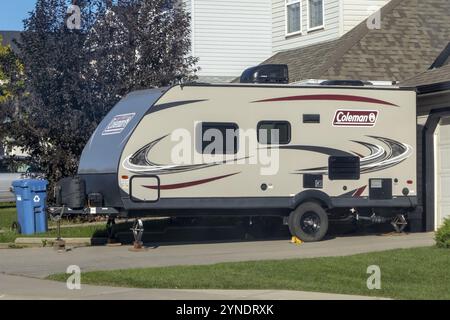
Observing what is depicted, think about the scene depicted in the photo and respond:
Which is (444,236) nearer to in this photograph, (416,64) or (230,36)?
(416,64)

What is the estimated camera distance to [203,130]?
57.7 ft

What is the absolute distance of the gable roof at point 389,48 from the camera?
2355 cm

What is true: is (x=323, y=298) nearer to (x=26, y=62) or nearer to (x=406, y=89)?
(x=406, y=89)

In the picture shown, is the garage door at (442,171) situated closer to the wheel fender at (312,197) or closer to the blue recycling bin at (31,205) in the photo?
the wheel fender at (312,197)

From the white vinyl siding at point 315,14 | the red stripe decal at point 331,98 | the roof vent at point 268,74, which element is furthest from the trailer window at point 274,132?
the white vinyl siding at point 315,14

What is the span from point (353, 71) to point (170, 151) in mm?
7738

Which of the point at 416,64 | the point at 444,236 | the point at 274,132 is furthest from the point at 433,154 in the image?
the point at 444,236

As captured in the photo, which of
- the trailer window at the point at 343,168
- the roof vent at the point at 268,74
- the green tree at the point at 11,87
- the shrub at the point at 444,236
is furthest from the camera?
the green tree at the point at 11,87

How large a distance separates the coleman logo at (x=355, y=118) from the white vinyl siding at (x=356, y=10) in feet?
25.1

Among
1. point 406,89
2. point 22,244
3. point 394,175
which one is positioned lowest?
point 22,244

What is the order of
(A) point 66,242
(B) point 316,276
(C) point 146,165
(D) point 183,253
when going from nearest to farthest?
→ (B) point 316,276
(D) point 183,253
(C) point 146,165
(A) point 66,242

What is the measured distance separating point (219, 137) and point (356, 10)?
9953 millimetres

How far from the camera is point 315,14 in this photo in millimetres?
26953
